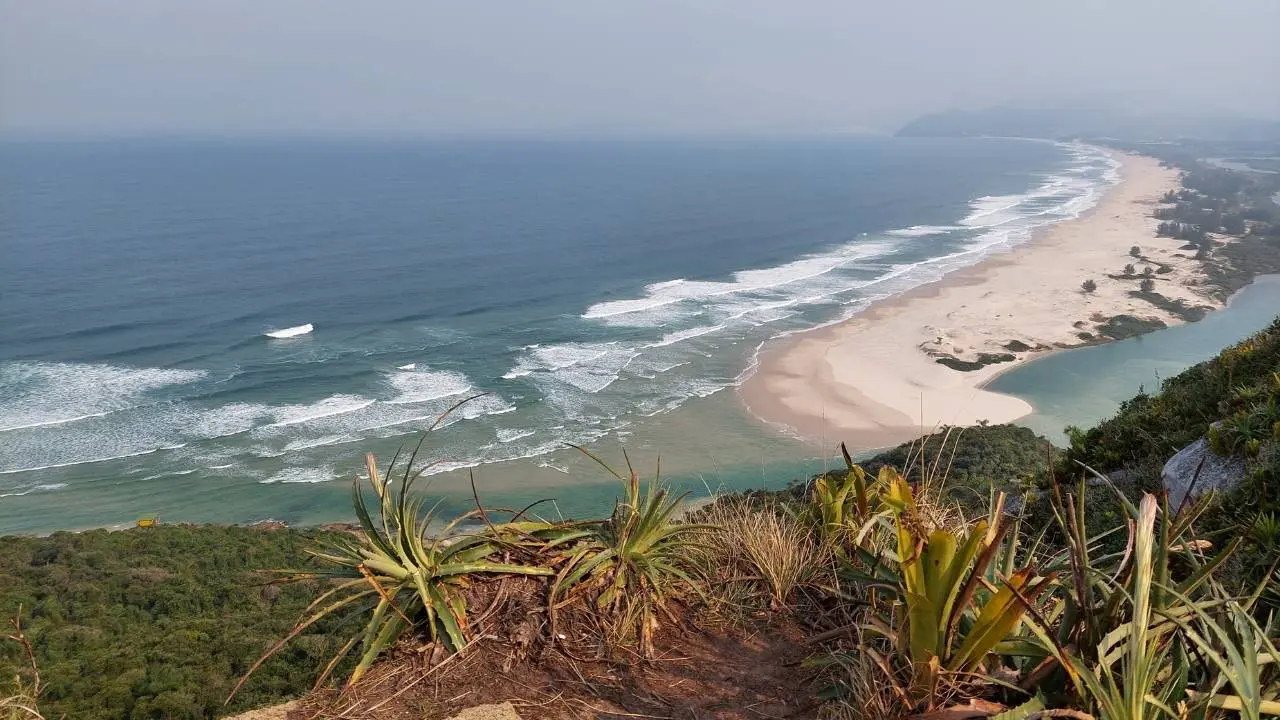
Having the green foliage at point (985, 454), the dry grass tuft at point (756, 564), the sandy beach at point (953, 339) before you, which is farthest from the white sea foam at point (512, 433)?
the dry grass tuft at point (756, 564)

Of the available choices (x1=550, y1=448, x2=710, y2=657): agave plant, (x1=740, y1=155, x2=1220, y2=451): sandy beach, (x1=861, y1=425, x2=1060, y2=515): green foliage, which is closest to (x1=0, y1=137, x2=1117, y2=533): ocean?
(x1=740, y1=155, x2=1220, y2=451): sandy beach

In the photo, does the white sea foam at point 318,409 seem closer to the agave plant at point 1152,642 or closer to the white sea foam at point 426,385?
the white sea foam at point 426,385

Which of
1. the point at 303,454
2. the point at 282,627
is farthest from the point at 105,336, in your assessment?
the point at 282,627

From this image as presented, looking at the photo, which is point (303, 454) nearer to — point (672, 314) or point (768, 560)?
point (672, 314)

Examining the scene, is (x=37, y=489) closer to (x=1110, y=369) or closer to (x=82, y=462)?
(x=82, y=462)

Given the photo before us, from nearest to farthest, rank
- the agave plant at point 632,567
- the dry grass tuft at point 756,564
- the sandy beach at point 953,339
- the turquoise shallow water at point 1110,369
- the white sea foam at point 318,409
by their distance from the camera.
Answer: the agave plant at point 632,567 → the dry grass tuft at point 756,564 → the white sea foam at point 318,409 → the turquoise shallow water at point 1110,369 → the sandy beach at point 953,339

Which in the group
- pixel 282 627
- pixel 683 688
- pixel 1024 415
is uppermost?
pixel 683 688

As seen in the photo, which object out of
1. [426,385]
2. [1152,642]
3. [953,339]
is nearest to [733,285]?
[953,339]

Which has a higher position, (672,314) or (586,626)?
(586,626)

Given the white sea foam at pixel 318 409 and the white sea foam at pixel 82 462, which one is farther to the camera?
the white sea foam at pixel 318 409
